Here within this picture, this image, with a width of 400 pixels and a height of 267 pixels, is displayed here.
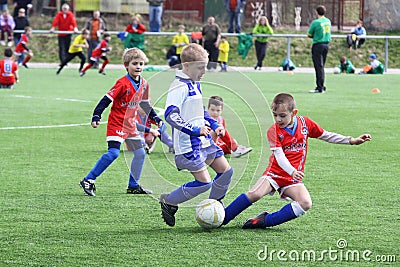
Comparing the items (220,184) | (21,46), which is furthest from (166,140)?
(21,46)

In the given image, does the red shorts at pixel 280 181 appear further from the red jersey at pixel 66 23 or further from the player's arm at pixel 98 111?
the red jersey at pixel 66 23

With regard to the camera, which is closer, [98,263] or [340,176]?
[98,263]

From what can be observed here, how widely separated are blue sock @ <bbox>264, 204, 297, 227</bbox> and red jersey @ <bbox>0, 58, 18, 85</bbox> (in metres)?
16.6

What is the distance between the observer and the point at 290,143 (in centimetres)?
663

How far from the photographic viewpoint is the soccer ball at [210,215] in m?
6.55

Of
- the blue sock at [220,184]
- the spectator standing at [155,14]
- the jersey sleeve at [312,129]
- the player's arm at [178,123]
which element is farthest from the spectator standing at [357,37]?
the player's arm at [178,123]

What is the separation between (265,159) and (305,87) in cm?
1702

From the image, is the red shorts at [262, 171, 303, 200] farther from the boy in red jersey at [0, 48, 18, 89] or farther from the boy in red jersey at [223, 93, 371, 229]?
the boy in red jersey at [0, 48, 18, 89]

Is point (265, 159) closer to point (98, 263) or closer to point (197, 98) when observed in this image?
point (197, 98)

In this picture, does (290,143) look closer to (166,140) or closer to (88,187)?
(88,187)

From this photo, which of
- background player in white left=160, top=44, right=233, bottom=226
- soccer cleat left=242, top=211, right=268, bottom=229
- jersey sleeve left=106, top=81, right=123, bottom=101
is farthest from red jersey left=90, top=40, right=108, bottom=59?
soccer cleat left=242, top=211, right=268, bottom=229

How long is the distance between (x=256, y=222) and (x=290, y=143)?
65 centimetres

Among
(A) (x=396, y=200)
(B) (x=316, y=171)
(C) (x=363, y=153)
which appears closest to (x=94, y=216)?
(A) (x=396, y=200)

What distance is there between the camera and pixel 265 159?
736cm
